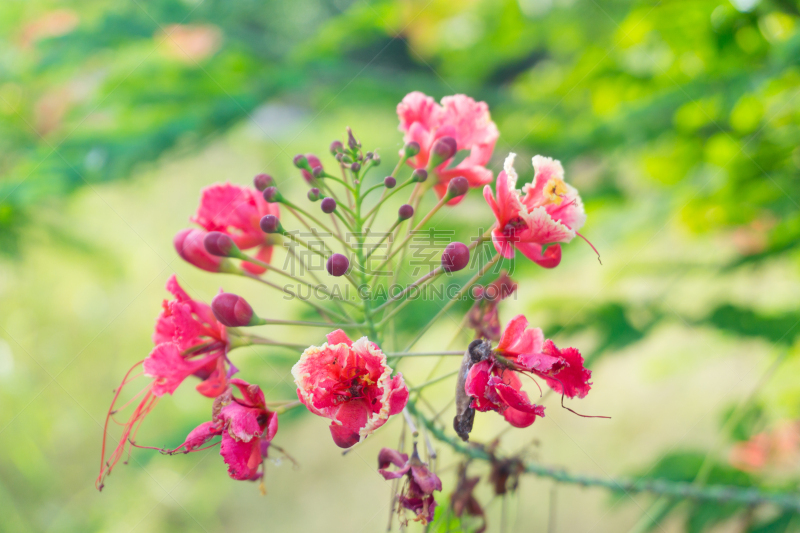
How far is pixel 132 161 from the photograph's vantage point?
190cm

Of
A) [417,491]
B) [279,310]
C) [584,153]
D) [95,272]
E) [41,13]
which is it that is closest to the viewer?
[417,491]

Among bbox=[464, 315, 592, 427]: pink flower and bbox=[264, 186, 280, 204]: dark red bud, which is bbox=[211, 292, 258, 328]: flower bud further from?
bbox=[464, 315, 592, 427]: pink flower

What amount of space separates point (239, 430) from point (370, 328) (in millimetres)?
269

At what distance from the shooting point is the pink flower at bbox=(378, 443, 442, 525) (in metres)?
0.70

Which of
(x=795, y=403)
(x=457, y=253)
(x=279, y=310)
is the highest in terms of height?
(x=457, y=253)

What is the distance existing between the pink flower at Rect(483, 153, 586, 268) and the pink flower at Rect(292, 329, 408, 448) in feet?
0.92

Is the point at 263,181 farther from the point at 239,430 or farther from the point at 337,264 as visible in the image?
the point at 239,430

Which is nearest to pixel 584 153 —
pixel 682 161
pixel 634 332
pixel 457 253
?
pixel 682 161

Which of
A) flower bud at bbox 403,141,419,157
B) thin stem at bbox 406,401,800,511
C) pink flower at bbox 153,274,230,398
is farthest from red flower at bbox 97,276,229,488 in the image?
flower bud at bbox 403,141,419,157

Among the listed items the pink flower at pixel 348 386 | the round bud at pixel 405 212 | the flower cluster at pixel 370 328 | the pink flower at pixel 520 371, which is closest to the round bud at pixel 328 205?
the flower cluster at pixel 370 328

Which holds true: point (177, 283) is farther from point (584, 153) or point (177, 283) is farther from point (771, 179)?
point (771, 179)

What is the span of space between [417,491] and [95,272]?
3.69 meters

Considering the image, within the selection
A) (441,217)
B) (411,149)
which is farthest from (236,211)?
(441,217)

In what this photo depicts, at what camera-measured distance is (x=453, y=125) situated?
0.94m
